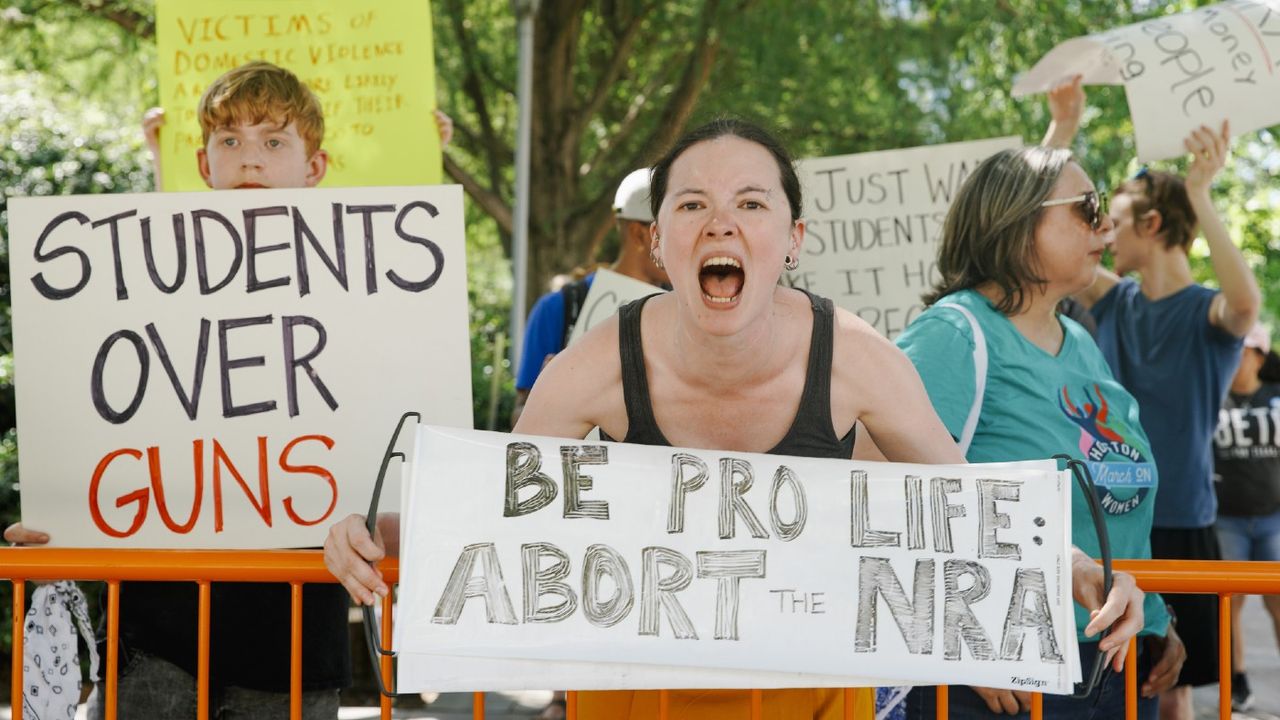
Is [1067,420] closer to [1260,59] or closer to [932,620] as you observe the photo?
[932,620]

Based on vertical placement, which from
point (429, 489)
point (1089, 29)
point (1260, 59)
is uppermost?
point (1089, 29)

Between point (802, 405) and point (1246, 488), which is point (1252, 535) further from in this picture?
point (802, 405)

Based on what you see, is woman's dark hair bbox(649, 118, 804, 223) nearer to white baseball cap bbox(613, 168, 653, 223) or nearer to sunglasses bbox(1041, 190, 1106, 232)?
sunglasses bbox(1041, 190, 1106, 232)

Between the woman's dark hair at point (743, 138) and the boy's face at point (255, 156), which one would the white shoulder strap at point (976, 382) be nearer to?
the woman's dark hair at point (743, 138)

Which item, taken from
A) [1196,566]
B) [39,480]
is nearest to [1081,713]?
[1196,566]

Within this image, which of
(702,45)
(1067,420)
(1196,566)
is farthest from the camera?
(702,45)

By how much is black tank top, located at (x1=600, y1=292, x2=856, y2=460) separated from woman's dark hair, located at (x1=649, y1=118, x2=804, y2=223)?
0.25 m

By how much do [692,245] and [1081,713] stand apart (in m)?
1.37

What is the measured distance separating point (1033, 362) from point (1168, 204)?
80.0 inches

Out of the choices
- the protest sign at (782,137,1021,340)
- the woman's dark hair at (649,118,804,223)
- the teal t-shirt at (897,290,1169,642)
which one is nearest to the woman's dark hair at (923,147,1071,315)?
the teal t-shirt at (897,290,1169,642)

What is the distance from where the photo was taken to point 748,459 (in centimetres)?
216

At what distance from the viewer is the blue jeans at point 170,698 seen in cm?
267

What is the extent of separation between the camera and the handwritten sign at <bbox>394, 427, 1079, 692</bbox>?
2.04m

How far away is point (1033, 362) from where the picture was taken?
2881 mm
